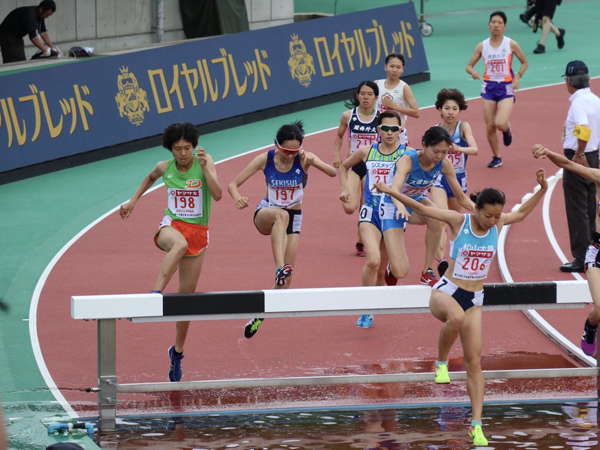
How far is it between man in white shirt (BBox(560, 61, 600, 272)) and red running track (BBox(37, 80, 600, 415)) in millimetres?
520

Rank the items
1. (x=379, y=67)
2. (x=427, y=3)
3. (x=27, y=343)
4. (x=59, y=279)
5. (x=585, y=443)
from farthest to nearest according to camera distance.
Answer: (x=427, y=3) < (x=379, y=67) < (x=59, y=279) < (x=27, y=343) < (x=585, y=443)

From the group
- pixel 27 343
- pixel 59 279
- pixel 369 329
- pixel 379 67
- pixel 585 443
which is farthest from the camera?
pixel 379 67

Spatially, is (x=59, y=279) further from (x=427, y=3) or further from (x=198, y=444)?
(x=427, y=3)

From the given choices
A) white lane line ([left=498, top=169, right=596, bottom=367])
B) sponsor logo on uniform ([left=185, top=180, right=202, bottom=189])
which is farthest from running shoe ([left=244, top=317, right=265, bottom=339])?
white lane line ([left=498, top=169, right=596, bottom=367])

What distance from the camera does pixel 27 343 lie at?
417 inches

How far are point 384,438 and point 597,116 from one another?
6659 millimetres

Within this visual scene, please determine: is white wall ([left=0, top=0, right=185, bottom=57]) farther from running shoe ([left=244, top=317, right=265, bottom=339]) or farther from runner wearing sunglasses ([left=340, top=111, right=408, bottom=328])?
running shoe ([left=244, top=317, right=265, bottom=339])

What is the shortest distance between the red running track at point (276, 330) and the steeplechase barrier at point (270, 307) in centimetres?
48

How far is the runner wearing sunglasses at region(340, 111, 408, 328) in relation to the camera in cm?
1058

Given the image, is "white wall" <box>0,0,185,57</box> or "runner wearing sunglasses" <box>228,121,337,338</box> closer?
"runner wearing sunglasses" <box>228,121,337,338</box>

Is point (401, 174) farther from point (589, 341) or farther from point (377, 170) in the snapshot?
point (589, 341)

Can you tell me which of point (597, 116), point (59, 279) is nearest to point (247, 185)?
point (59, 279)

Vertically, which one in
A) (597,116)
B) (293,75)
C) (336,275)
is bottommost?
(336,275)

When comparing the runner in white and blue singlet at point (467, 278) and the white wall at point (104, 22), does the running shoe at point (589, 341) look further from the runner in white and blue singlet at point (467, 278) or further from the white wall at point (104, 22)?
the white wall at point (104, 22)
